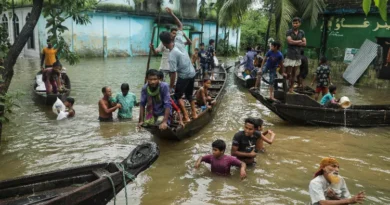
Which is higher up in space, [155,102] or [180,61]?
[180,61]

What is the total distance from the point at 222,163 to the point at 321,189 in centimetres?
190

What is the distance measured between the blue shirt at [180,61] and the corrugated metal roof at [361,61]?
34.1 feet

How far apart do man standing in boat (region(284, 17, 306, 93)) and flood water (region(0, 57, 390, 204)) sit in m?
1.46

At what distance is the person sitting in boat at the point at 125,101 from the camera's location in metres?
8.11

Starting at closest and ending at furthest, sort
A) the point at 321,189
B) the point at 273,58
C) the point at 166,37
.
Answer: the point at 321,189
the point at 166,37
the point at 273,58

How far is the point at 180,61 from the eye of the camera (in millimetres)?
6512

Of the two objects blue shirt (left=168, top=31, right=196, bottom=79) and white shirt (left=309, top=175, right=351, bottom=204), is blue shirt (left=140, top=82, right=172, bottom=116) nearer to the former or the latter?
blue shirt (left=168, top=31, right=196, bottom=79)

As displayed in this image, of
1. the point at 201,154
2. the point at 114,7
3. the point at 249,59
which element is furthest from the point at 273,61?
the point at 114,7

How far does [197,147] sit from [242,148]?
1.50m

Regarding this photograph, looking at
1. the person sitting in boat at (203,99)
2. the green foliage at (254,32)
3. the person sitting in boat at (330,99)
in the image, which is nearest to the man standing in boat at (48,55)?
the person sitting in boat at (203,99)

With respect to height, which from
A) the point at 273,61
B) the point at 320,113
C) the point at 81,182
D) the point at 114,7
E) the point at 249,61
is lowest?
the point at 81,182

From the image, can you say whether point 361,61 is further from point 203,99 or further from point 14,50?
point 14,50

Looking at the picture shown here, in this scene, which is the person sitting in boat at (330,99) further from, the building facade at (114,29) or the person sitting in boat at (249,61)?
the building facade at (114,29)

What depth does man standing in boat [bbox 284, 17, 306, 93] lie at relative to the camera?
8.51 meters
